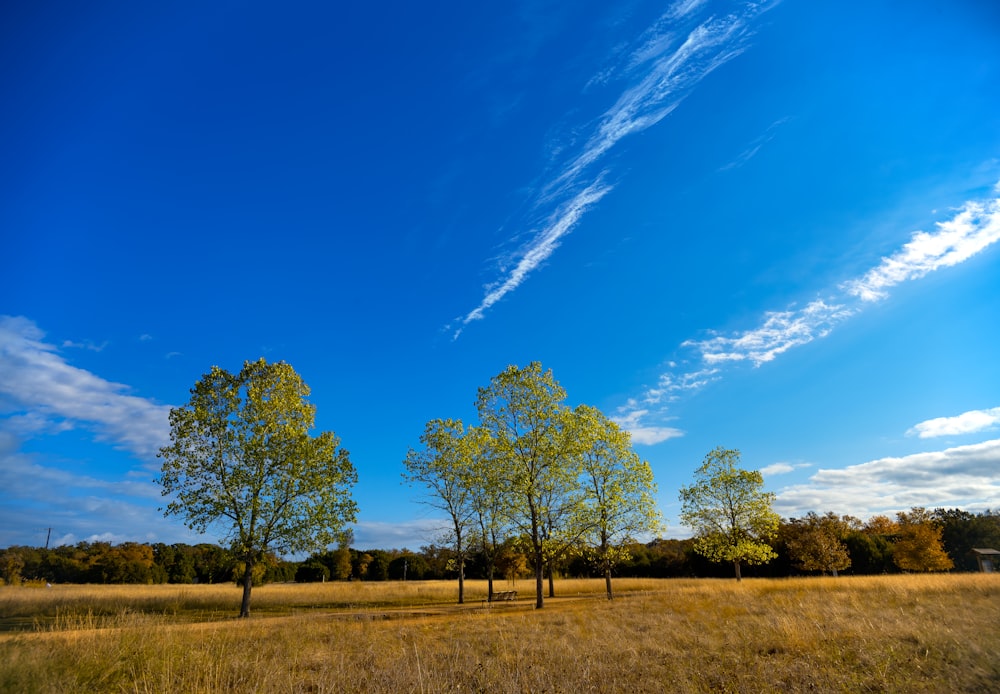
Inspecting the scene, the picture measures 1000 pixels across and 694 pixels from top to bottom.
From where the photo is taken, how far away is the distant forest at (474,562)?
5531 centimetres

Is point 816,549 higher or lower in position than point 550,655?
lower

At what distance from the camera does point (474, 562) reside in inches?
1921

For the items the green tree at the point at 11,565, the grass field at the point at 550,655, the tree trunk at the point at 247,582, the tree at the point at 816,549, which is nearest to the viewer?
the grass field at the point at 550,655

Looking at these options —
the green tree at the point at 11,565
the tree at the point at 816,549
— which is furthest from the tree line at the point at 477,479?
the green tree at the point at 11,565

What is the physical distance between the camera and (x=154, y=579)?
61.0 m

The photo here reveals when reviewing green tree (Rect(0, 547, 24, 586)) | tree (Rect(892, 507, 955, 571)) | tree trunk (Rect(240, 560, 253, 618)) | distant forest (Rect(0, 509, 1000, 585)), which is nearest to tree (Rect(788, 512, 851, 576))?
distant forest (Rect(0, 509, 1000, 585))

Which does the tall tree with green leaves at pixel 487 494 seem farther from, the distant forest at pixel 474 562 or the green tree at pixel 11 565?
the green tree at pixel 11 565

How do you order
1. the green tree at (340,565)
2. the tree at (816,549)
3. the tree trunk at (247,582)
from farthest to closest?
the green tree at (340,565) < the tree at (816,549) < the tree trunk at (247,582)

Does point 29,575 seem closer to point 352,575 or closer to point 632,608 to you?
point 352,575

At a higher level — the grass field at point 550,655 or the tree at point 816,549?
the grass field at point 550,655

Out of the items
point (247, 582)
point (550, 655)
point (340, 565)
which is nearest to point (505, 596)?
point (247, 582)

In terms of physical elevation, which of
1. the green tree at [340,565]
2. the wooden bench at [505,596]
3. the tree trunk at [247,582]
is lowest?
the green tree at [340,565]

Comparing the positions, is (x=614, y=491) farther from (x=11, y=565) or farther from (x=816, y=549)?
(x=11, y=565)

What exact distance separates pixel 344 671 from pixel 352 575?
6922 cm
